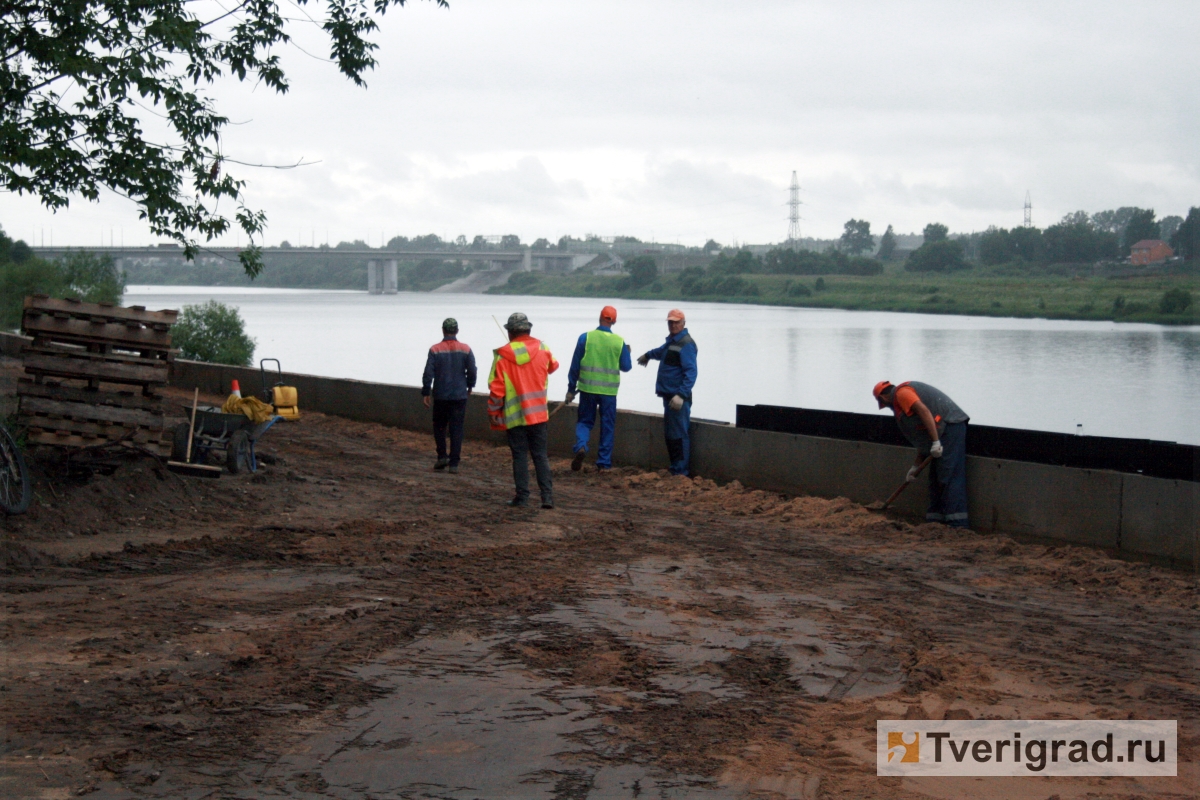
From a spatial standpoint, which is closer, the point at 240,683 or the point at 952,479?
the point at 240,683

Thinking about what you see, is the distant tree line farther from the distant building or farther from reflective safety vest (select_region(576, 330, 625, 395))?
the distant building

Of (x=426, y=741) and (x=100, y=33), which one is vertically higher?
(x=100, y=33)

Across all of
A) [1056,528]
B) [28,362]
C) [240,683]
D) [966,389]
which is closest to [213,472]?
[28,362]

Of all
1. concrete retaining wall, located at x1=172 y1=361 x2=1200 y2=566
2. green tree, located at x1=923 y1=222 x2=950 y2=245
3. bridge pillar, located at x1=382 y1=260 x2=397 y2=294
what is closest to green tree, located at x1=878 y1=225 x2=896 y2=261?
green tree, located at x1=923 y1=222 x2=950 y2=245

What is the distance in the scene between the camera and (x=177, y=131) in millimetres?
12812

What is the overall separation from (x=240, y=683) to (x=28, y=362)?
687 cm

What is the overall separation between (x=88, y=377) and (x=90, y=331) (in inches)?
17.5

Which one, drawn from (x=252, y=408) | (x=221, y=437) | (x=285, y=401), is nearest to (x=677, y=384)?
(x=285, y=401)

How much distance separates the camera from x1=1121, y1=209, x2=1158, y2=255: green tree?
32719mm

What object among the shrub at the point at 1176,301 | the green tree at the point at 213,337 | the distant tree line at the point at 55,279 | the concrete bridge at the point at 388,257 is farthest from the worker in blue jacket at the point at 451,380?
the concrete bridge at the point at 388,257

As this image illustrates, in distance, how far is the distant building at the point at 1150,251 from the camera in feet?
98.3

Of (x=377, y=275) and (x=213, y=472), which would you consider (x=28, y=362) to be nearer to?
(x=213, y=472)

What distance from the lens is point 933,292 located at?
5562 cm

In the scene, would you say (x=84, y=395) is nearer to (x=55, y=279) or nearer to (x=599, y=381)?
(x=599, y=381)
